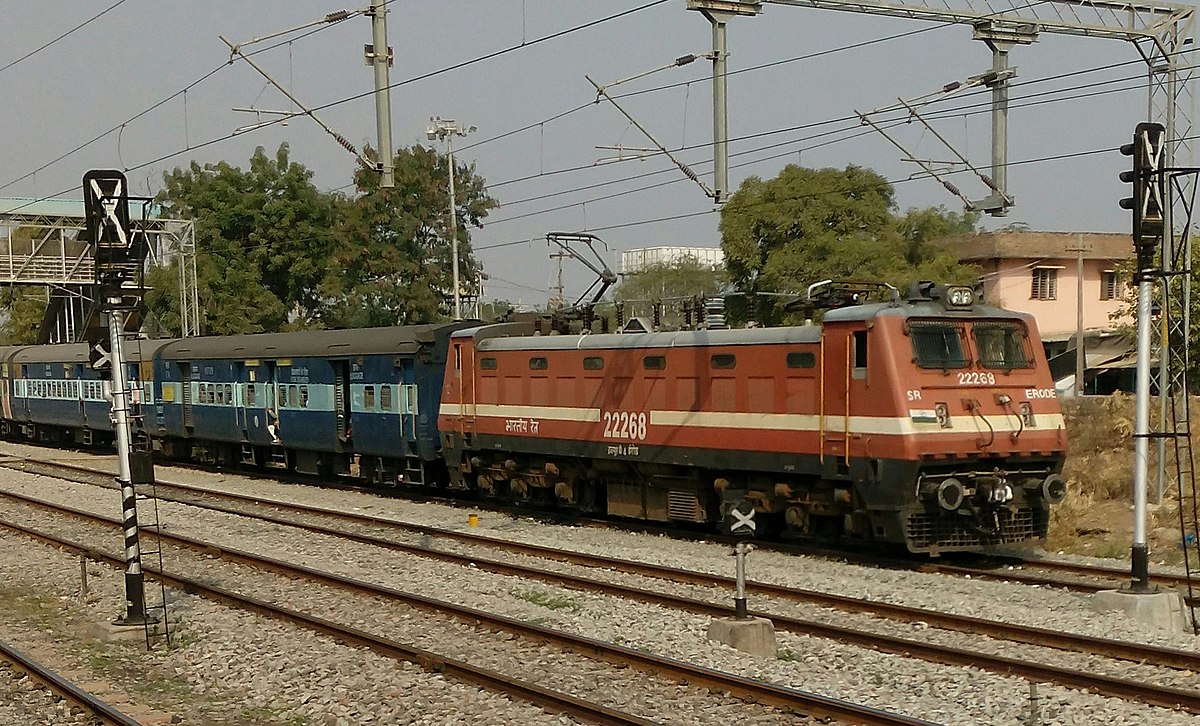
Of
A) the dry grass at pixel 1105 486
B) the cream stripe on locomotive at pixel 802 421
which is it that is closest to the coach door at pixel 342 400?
the cream stripe on locomotive at pixel 802 421

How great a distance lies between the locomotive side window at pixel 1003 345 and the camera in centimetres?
1614

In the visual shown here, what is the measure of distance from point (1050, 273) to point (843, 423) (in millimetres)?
36716

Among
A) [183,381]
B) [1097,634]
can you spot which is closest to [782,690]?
[1097,634]

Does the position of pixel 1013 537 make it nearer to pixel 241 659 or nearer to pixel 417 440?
pixel 241 659

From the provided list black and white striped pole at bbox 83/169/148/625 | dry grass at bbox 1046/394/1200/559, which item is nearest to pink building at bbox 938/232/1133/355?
dry grass at bbox 1046/394/1200/559

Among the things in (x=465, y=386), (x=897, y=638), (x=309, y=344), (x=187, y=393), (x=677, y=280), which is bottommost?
(x=897, y=638)

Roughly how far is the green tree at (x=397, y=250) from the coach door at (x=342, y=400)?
3390 cm

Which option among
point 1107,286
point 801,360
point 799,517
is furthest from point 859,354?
point 1107,286

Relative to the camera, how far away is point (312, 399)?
2852 cm

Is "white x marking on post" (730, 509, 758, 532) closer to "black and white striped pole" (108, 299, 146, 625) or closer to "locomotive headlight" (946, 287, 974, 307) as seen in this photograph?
"locomotive headlight" (946, 287, 974, 307)

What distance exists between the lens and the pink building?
4806 centimetres

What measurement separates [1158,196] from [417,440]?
1541 centimetres

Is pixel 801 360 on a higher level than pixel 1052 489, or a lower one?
higher

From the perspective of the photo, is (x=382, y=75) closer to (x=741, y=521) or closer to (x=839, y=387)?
(x=839, y=387)
